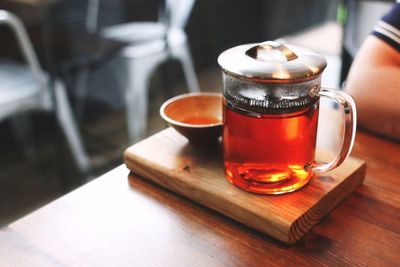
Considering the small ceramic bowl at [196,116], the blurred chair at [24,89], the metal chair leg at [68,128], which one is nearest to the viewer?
the small ceramic bowl at [196,116]

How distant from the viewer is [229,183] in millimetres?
649

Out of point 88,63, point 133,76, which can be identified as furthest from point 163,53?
point 88,63

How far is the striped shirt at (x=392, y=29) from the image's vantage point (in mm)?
855

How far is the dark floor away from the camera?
1.89 metres

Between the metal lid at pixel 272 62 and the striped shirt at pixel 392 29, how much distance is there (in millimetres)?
330

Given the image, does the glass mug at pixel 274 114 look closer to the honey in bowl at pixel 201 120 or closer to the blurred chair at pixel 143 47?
the honey in bowl at pixel 201 120

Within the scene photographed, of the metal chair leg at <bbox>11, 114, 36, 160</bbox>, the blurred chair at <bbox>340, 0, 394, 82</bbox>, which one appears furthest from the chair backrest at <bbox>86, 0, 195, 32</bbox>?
the blurred chair at <bbox>340, 0, 394, 82</bbox>

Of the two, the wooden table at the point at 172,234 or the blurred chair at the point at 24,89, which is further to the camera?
the blurred chair at the point at 24,89

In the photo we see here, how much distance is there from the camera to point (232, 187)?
64 centimetres

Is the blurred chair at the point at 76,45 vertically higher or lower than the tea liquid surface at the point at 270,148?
lower

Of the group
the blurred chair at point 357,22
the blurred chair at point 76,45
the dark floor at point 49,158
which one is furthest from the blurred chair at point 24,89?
the blurred chair at point 357,22

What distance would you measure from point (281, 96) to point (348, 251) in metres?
0.19

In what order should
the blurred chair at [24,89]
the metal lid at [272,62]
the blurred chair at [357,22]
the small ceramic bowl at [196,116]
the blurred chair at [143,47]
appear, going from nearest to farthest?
the metal lid at [272,62], the small ceramic bowl at [196,116], the blurred chair at [357,22], the blurred chair at [24,89], the blurred chair at [143,47]

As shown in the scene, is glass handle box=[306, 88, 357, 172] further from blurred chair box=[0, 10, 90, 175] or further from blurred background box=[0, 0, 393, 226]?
blurred chair box=[0, 10, 90, 175]
